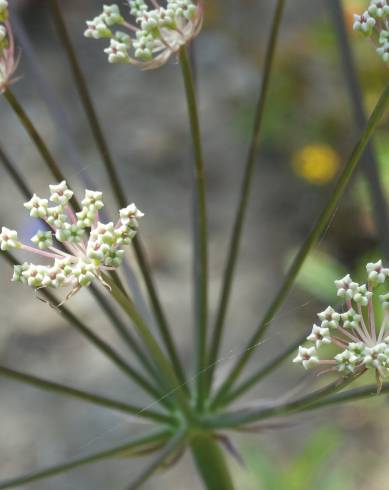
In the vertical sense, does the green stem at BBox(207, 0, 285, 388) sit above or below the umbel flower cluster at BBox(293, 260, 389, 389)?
above

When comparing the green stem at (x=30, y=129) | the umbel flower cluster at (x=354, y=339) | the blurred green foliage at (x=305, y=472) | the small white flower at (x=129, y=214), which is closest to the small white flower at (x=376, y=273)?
the umbel flower cluster at (x=354, y=339)

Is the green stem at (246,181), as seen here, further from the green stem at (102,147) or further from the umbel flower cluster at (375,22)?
the umbel flower cluster at (375,22)

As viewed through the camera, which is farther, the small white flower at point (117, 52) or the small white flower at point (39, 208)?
the small white flower at point (117, 52)

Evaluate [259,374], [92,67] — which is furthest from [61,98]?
[259,374]

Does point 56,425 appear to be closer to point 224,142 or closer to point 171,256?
point 171,256

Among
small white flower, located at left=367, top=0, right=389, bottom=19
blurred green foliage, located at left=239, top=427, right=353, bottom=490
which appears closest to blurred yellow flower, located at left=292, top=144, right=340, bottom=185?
blurred green foliage, located at left=239, top=427, right=353, bottom=490

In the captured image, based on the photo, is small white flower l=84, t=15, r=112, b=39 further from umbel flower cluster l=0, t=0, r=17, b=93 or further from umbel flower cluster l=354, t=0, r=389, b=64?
umbel flower cluster l=354, t=0, r=389, b=64

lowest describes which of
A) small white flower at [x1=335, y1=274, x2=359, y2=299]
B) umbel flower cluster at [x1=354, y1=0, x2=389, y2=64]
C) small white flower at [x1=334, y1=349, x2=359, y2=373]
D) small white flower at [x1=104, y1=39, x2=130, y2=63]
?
small white flower at [x1=334, y1=349, x2=359, y2=373]
